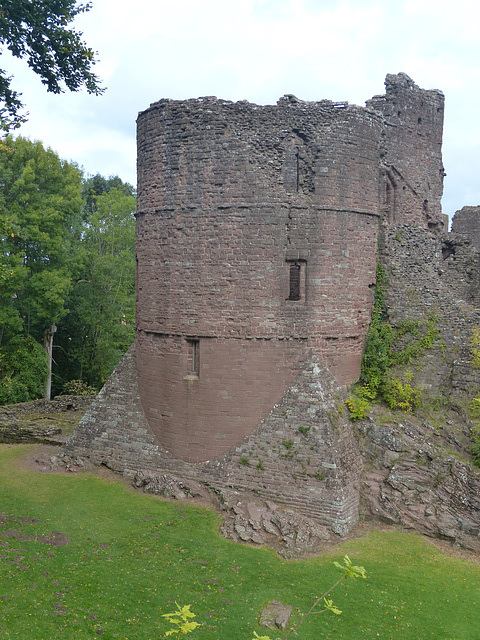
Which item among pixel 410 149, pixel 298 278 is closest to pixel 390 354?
pixel 298 278

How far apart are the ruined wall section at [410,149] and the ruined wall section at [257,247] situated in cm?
293

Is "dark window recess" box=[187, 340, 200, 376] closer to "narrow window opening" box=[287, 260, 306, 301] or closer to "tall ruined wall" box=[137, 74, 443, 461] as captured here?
"tall ruined wall" box=[137, 74, 443, 461]

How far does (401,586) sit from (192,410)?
634 cm

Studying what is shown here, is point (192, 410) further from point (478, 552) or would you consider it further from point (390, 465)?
point (478, 552)

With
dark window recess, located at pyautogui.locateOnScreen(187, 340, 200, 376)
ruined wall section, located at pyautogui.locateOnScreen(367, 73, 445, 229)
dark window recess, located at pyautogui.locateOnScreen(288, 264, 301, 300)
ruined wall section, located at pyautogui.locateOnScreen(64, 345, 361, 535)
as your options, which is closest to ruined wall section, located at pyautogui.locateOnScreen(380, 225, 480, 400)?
ruined wall section, located at pyautogui.locateOnScreen(367, 73, 445, 229)

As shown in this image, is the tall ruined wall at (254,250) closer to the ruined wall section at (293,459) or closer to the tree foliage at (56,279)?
the ruined wall section at (293,459)

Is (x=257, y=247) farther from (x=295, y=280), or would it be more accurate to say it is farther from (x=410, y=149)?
(x=410, y=149)

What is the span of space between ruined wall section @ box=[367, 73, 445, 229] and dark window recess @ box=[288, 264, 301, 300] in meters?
4.45

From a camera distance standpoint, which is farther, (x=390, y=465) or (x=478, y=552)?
(x=390, y=465)

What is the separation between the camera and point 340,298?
45.6 feet

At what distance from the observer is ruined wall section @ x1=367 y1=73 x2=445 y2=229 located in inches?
666

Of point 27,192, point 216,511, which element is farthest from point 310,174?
point 27,192

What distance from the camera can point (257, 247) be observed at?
1359 centimetres

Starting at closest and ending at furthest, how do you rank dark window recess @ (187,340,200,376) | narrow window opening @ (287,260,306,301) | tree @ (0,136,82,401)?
narrow window opening @ (287,260,306,301), dark window recess @ (187,340,200,376), tree @ (0,136,82,401)
